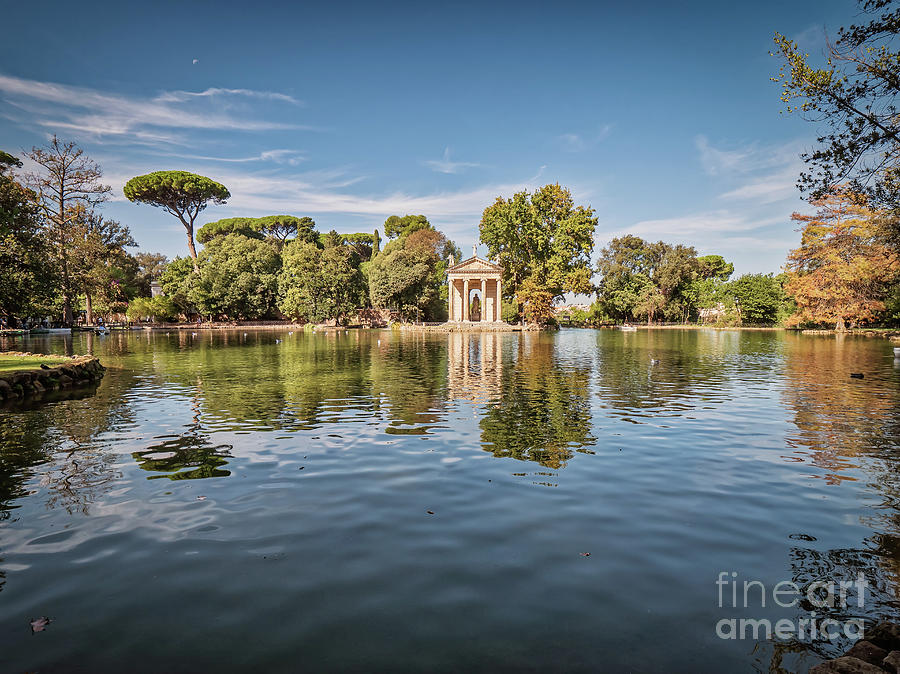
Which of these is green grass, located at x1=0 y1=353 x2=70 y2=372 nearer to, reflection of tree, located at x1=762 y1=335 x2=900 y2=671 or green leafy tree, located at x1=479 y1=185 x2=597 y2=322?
reflection of tree, located at x1=762 y1=335 x2=900 y2=671

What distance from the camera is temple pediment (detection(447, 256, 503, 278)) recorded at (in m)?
80.1

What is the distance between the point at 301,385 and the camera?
1988 cm

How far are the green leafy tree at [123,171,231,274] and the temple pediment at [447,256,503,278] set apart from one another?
46.5 m

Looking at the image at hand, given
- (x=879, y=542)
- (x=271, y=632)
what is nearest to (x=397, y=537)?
(x=271, y=632)

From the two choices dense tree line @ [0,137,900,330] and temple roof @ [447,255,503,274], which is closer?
dense tree line @ [0,137,900,330]

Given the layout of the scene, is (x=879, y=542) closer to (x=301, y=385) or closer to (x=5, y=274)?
(x=301, y=385)

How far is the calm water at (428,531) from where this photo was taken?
13.7ft

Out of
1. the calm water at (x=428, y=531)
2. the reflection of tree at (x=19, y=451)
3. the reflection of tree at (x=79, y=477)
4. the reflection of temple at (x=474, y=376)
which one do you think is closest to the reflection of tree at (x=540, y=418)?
the calm water at (x=428, y=531)

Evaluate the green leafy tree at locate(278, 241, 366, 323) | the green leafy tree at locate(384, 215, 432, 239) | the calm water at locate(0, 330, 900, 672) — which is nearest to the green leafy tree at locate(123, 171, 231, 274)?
the green leafy tree at locate(278, 241, 366, 323)

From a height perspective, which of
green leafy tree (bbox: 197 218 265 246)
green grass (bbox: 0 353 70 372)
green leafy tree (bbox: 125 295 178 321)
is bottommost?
green grass (bbox: 0 353 70 372)

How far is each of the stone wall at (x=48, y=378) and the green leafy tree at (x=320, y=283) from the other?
5825 cm

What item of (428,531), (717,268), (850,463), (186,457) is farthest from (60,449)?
(717,268)

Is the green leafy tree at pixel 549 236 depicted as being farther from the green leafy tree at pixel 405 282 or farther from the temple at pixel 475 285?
the green leafy tree at pixel 405 282

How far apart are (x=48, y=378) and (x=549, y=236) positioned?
67.8 m
